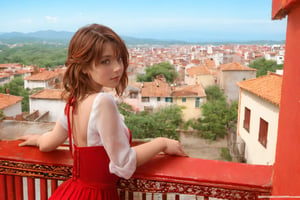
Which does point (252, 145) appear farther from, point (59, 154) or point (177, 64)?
point (177, 64)

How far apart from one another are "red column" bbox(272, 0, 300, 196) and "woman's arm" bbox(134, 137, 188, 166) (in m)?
0.22

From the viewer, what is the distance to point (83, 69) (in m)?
0.55

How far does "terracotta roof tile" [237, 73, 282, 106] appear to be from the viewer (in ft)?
15.0

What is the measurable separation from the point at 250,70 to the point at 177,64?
1138 cm

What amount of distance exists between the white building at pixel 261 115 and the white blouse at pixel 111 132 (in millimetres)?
4095

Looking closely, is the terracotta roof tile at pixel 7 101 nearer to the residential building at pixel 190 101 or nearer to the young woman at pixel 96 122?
the residential building at pixel 190 101

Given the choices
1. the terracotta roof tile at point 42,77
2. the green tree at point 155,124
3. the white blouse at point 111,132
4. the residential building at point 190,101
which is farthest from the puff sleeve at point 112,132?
the terracotta roof tile at point 42,77

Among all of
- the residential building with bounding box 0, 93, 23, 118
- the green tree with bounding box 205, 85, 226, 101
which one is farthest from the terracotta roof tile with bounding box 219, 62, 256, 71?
the residential building with bounding box 0, 93, 23, 118

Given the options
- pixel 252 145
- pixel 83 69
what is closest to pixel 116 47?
pixel 83 69

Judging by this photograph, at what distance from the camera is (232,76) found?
15.4 m

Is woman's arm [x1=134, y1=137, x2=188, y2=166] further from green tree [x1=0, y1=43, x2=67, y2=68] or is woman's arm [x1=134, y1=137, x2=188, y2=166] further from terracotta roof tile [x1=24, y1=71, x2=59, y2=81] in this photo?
green tree [x1=0, y1=43, x2=67, y2=68]

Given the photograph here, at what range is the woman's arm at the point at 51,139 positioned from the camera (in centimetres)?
64

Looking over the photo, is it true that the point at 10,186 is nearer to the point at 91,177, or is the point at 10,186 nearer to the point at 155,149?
the point at 91,177

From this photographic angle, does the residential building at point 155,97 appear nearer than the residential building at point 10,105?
No
